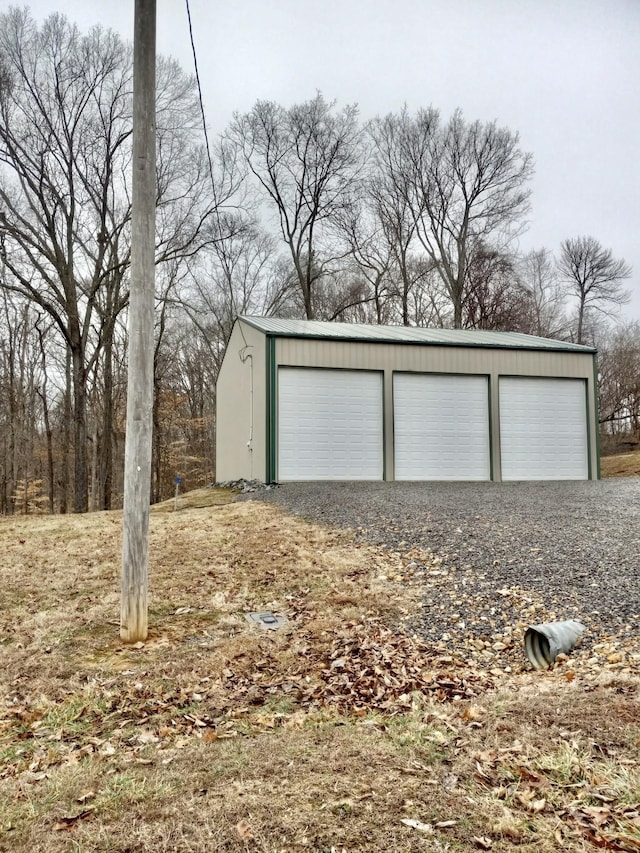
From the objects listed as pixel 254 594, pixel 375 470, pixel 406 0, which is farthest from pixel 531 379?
pixel 254 594

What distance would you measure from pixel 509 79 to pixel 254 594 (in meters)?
12.6

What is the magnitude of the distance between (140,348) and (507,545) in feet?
12.9

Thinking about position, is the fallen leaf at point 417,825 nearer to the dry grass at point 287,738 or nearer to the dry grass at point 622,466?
the dry grass at point 287,738

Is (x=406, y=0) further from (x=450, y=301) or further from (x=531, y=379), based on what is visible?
(x=450, y=301)

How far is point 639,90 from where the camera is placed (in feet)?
29.0

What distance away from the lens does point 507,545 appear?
5695 millimetres

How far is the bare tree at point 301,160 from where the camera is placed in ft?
77.6

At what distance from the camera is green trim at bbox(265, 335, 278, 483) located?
37.9ft

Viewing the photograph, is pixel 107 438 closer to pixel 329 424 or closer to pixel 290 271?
pixel 329 424

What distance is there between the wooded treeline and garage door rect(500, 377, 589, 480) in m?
10.1

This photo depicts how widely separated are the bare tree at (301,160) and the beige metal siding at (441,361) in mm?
12144

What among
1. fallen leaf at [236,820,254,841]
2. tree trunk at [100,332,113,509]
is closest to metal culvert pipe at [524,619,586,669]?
fallen leaf at [236,820,254,841]

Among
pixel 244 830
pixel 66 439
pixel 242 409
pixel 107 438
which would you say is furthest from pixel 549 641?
pixel 66 439

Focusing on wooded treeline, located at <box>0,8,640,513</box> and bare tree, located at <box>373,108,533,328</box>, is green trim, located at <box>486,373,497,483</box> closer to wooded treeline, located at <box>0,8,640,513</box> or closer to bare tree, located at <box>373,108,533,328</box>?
wooded treeline, located at <box>0,8,640,513</box>
